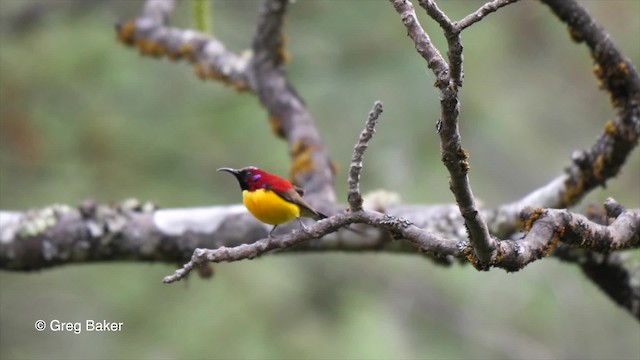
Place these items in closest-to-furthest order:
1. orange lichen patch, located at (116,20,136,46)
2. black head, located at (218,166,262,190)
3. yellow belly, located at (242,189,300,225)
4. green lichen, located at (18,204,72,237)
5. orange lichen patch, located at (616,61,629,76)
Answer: yellow belly, located at (242,189,300,225), black head, located at (218,166,262,190), orange lichen patch, located at (616,61,629,76), green lichen, located at (18,204,72,237), orange lichen patch, located at (116,20,136,46)

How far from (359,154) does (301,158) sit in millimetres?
2158

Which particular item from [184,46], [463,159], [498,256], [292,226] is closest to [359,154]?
[463,159]

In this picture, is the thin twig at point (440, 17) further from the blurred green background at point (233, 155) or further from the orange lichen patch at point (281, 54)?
the blurred green background at point (233, 155)

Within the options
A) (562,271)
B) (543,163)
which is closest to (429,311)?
(562,271)

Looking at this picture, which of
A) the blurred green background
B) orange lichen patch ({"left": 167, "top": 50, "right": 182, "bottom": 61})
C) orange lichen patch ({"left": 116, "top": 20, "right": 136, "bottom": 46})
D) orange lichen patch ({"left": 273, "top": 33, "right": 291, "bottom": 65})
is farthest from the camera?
the blurred green background

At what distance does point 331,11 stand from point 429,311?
2852 millimetres

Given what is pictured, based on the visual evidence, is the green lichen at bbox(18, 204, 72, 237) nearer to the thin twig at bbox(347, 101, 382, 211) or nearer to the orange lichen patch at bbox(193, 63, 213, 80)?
the orange lichen patch at bbox(193, 63, 213, 80)

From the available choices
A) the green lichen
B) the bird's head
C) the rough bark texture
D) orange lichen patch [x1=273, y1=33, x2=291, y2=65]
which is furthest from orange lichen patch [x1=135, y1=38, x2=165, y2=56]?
the bird's head

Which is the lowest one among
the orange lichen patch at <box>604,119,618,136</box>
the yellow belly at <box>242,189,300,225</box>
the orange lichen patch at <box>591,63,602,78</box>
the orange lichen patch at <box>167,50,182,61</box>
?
the yellow belly at <box>242,189,300,225</box>

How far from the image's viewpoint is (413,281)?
7.54 m

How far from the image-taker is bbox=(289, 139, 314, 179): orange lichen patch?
13.2 feet

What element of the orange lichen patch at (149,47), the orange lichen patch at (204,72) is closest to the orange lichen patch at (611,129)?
the orange lichen patch at (204,72)

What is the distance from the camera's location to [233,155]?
21.0 ft

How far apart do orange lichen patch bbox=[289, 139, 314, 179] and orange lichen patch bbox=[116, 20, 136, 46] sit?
156 cm
